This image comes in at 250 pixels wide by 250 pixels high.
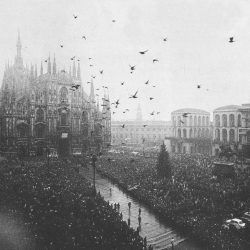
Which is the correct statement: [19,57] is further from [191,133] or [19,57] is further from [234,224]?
[234,224]

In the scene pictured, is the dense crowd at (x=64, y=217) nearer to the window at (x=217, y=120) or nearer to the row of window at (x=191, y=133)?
the window at (x=217, y=120)

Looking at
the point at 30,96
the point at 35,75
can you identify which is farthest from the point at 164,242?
the point at 35,75

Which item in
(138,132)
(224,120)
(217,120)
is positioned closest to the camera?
(224,120)

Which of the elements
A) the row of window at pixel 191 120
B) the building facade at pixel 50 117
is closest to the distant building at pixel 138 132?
the row of window at pixel 191 120

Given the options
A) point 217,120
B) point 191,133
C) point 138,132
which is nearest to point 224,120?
point 217,120

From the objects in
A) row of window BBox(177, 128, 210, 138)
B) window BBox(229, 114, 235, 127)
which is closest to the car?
window BBox(229, 114, 235, 127)

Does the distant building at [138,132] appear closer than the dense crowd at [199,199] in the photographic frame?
No
